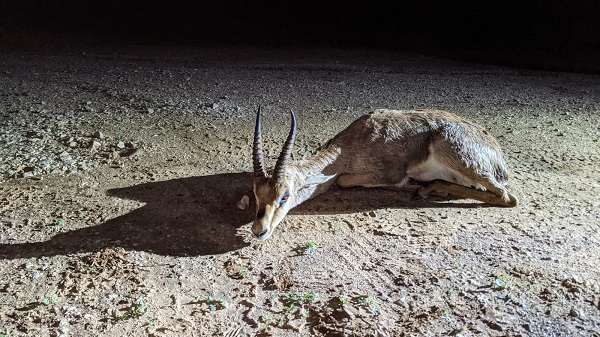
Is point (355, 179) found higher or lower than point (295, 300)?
higher

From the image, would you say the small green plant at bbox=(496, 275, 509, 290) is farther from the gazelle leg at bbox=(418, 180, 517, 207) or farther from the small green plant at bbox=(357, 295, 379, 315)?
the gazelle leg at bbox=(418, 180, 517, 207)

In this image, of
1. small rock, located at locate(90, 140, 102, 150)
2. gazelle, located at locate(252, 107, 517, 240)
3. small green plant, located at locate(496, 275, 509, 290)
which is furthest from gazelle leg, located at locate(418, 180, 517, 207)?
small rock, located at locate(90, 140, 102, 150)

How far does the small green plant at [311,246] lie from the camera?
4.76 m

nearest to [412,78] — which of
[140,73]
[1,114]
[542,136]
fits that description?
[542,136]

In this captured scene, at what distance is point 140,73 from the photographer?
11.2 m

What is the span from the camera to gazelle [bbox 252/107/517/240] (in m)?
5.77

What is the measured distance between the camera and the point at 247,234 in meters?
5.06

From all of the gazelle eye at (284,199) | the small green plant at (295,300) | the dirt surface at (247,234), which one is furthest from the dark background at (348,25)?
the small green plant at (295,300)

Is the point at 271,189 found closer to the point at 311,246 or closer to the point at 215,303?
the point at 311,246

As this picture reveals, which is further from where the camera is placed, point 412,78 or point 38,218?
point 412,78

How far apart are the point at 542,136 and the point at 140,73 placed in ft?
26.7

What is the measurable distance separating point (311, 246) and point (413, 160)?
193cm

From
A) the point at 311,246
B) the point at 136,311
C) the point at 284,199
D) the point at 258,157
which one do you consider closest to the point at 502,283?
the point at 311,246

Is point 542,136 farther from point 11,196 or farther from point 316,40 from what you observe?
point 316,40
